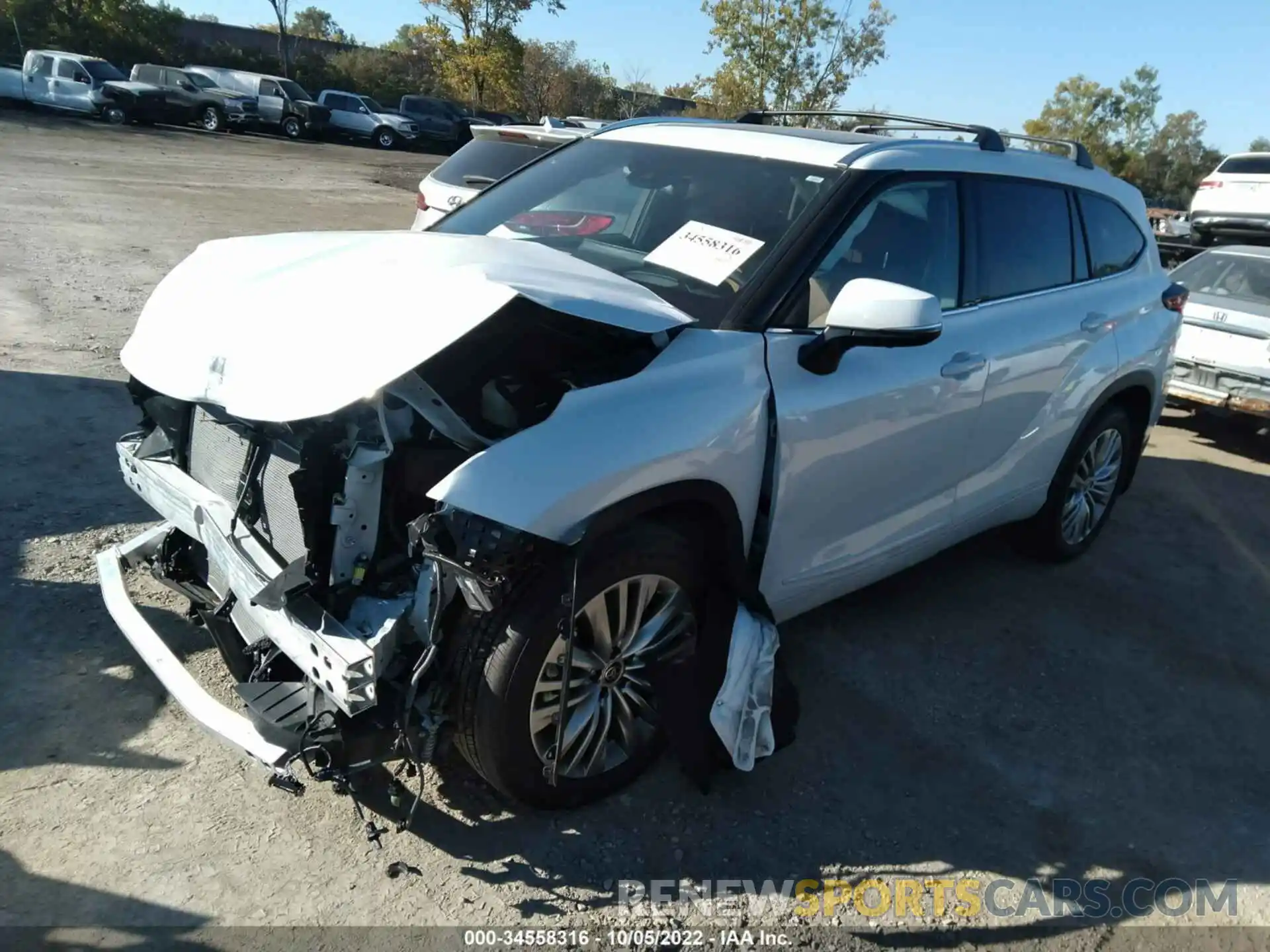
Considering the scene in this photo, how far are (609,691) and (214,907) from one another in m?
1.20

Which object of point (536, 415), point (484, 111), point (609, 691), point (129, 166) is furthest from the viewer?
point (484, 111)

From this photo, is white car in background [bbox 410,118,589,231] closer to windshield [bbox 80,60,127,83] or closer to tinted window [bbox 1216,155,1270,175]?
tinted window [bbox 1216,155,1270,175]

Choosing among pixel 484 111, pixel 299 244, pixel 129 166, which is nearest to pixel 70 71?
pixel 129 166

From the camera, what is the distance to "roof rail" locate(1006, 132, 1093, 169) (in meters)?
4.91

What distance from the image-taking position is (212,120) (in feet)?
98.8

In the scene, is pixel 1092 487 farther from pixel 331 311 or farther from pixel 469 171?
pixel 469 171

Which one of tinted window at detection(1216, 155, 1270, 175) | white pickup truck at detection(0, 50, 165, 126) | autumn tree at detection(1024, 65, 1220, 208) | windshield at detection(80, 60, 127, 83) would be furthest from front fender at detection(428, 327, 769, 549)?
autumn tree at detection(1024, 65, 1220, 208)

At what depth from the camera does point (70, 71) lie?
27109 mm

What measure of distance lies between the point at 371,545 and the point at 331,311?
0.67 meters

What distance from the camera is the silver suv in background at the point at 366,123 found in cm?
3372

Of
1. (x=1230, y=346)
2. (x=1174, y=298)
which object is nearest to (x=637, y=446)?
(x=1174, y=298)

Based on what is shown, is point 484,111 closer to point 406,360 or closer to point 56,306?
point 56,306

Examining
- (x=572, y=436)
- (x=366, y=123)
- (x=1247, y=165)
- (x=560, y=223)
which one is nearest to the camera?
(x=572, y=436)

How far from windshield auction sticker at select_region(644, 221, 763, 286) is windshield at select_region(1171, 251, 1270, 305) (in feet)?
22.1
